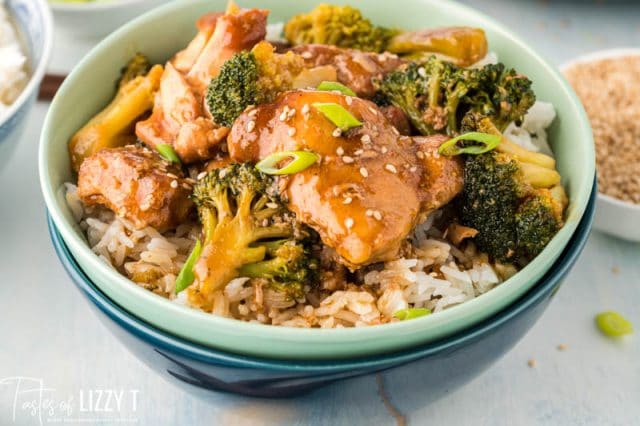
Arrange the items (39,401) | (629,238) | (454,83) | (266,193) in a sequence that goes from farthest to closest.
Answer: (629,238) → (39,401) → (454,83) → (266,193)

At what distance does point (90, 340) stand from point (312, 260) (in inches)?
58.1

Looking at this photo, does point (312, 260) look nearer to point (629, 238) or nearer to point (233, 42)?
point (233, 42)

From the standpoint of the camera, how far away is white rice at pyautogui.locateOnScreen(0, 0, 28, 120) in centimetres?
420

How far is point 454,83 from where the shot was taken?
328 cm

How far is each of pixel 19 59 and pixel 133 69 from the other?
0.91m

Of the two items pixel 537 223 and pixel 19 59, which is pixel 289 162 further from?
pixel 19 59

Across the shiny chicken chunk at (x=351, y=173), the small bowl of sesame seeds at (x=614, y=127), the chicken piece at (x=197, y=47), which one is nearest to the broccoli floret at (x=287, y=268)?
the shiny chicken chunk at (x=351, y=173)

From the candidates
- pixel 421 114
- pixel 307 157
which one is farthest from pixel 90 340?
pixel 421 114

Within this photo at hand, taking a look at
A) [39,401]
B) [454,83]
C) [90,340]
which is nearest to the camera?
[454,83]

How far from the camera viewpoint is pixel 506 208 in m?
3.10

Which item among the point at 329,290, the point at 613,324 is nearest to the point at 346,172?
the point at 329,290

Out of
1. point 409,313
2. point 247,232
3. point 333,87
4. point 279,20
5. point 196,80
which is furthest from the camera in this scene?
point 279,20

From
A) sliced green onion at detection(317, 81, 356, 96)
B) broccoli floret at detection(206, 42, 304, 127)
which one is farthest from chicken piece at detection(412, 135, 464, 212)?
broccoli floret at detection(206, 42, 304, 127)

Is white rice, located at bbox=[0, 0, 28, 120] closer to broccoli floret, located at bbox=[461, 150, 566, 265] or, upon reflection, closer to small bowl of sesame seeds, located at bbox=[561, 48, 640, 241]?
broccoli floret, located at bbox=[461, 150, 566, 265]
